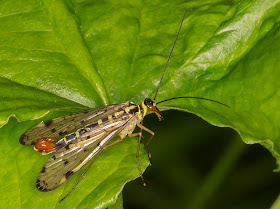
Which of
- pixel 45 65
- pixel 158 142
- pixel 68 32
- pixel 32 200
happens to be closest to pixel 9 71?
pixel 45 65

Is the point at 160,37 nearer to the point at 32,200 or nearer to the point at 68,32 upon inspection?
the point at 68,32

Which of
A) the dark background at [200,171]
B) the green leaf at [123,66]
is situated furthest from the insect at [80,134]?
the dark background at [200,171]

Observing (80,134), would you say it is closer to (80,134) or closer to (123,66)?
(80,134)

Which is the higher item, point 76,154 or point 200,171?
point 76,154

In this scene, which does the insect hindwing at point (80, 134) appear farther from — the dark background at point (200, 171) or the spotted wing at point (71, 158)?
the dark background at point (200, 171)

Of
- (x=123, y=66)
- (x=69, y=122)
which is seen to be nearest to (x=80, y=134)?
(x=69, y=122)

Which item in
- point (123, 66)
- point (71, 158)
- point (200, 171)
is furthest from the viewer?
point (200, 171)

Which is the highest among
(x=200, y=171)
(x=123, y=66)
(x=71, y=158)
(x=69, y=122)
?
(x=123, y=66)
